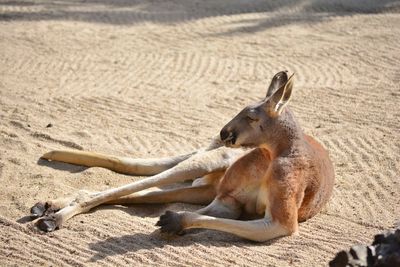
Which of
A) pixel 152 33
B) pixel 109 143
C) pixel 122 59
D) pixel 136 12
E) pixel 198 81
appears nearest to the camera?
pixel 109 143

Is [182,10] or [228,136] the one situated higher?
[228,136]

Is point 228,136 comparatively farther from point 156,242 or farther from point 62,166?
point 62,166

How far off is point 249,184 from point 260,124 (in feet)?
1.59

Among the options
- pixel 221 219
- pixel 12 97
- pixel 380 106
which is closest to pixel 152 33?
pixel 12 97

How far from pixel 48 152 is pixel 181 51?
16.5 feet

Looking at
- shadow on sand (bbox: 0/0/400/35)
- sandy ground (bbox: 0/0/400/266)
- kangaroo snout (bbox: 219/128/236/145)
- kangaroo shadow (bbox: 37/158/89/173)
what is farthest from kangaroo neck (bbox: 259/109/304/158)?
shadow on sand (bbox: 0/0/400/35)

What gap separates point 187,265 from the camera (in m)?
5.36

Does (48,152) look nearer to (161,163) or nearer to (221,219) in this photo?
(161,163)

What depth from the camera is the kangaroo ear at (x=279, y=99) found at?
19.2ft

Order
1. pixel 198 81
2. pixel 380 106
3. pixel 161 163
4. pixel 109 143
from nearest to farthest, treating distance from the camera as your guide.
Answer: pixel 161 163
pixel 109 143
pixel 380 106
pixel 198 81

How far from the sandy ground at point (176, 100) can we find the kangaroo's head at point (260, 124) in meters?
0.72

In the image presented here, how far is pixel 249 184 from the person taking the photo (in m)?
6.11

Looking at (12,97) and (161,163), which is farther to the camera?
(12,97)

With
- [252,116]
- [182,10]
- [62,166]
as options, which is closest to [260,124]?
[252,116]
